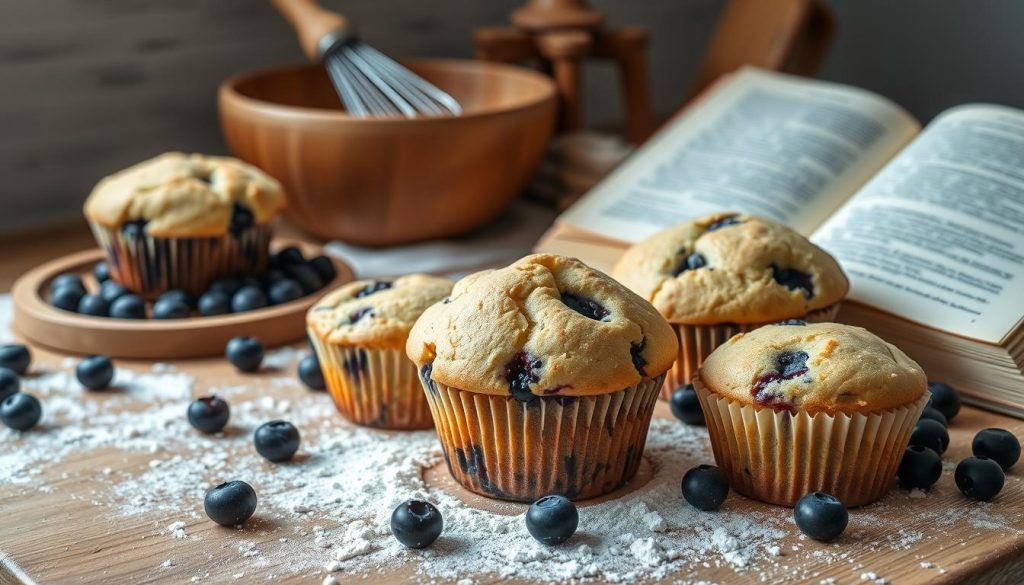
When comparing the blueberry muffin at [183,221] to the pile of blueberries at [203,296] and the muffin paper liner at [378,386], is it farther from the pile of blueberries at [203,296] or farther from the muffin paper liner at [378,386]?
the muffin paper liner at [378,386]

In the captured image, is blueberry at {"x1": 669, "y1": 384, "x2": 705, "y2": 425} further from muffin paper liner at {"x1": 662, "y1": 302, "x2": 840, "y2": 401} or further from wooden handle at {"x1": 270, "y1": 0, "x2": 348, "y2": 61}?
wooden handle at {"x1": 270, "y1": 0, "x2": 348, "y2": 61}

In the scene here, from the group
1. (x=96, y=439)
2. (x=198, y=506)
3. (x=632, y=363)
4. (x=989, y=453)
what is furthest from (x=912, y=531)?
(x=96, y=439)

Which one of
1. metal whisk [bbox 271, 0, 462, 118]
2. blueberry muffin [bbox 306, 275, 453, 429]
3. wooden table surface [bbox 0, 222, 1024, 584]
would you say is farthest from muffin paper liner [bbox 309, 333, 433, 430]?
metal whisk [bbox 271, 0, 462, 118]

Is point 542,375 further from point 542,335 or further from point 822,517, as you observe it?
point 822,517

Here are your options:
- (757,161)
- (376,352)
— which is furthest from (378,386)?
(757,161)

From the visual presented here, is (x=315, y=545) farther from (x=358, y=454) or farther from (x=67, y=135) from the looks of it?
(x=67, y=135)

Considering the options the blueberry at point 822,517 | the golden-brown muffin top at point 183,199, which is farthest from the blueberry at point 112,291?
the blueberry at point 822,517

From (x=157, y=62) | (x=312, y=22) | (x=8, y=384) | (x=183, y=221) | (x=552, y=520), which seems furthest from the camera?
(x=157, y=62)
